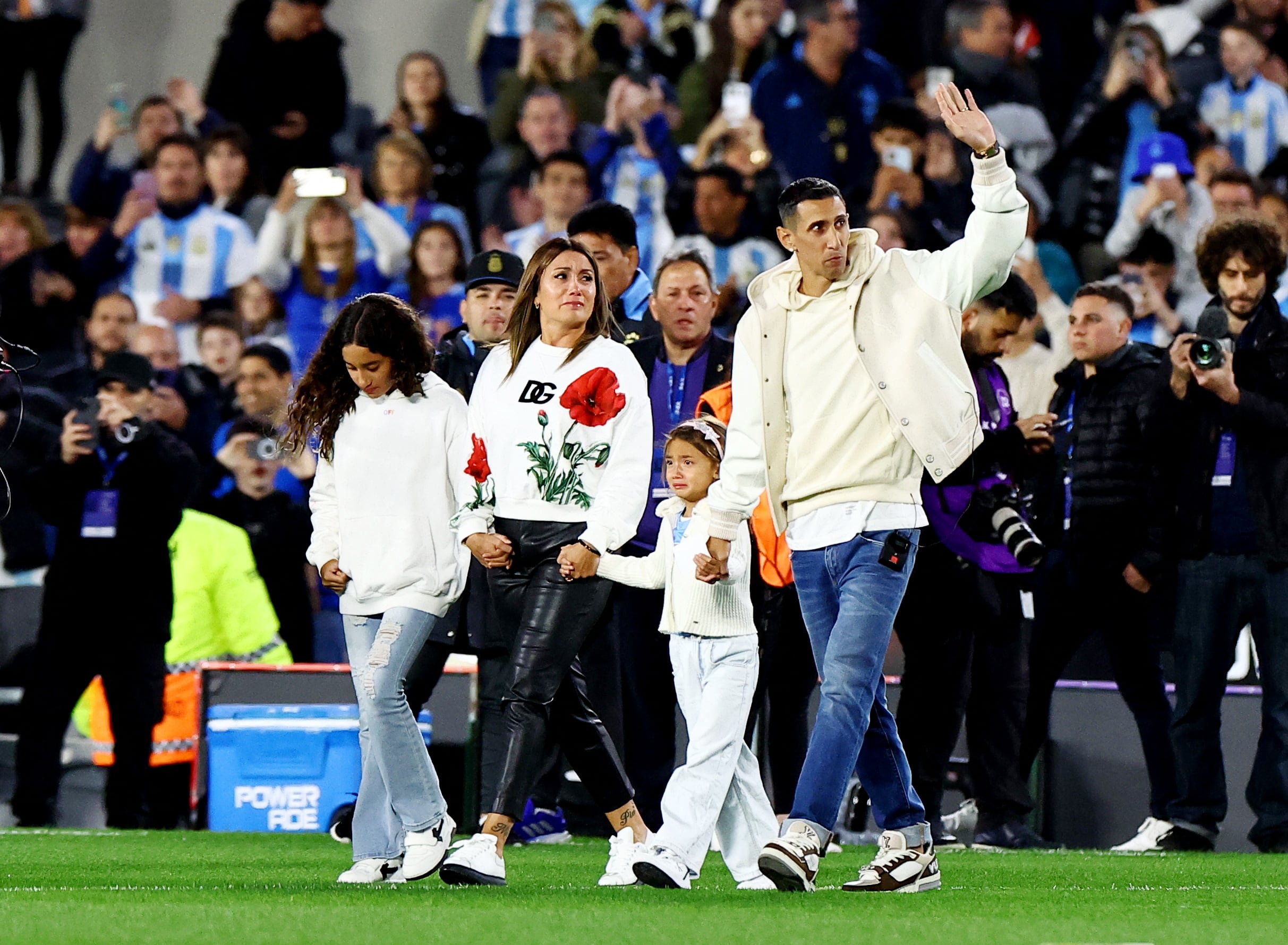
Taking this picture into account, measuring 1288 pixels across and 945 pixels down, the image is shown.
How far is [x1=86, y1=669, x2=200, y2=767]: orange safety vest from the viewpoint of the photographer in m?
10.8

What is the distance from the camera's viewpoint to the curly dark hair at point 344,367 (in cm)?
675

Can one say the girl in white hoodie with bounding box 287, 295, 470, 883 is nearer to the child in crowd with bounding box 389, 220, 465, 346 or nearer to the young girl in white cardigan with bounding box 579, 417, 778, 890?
the young girl in white cardigan with bounding box 579, 417, 778, 890

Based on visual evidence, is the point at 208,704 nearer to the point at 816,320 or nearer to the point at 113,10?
the point at 816,320

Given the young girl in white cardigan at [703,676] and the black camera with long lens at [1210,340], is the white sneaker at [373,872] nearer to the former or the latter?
the young girl in white cardigan at [703,676]

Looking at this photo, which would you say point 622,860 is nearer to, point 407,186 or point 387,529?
point 387,529

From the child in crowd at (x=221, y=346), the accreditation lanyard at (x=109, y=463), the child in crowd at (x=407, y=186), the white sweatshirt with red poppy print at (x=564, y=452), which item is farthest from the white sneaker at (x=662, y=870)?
the child in crowd at (x=407, y=186)

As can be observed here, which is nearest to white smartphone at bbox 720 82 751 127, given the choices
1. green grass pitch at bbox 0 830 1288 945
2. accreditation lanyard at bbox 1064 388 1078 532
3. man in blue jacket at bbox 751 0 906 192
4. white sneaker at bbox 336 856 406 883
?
man in blue jacket at bbox 751 0 906 192

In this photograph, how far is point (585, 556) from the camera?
6.35 m

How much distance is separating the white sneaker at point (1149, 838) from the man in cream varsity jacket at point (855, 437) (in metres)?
2.75

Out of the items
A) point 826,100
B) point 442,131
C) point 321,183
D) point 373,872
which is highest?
point 826,100

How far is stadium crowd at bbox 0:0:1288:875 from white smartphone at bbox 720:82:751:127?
24 mm

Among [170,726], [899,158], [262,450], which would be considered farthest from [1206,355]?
[262,450]

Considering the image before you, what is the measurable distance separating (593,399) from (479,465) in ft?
1.41

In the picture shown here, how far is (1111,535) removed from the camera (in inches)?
361
